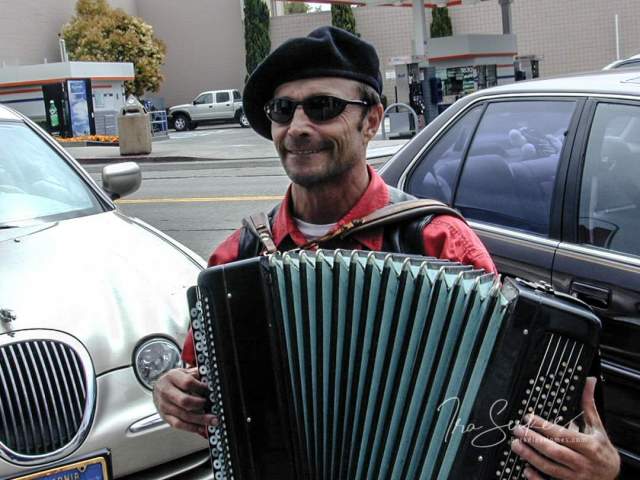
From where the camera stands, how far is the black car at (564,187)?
3074 millimetres

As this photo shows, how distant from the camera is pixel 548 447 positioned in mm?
1551

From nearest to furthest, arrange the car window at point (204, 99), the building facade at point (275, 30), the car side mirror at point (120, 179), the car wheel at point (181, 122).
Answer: the car side mirror at point (120, 179)
the building facade at point (275, 30)
the car wheel at point (181, 122)
the car window at point (204, 99)

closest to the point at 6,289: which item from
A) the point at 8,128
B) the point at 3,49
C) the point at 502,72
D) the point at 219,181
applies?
the point at 8,128

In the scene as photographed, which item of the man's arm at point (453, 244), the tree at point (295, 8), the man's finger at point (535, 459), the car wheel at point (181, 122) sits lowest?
the car wheel at point (181, 122)

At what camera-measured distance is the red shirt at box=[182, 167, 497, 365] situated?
1.92 meters

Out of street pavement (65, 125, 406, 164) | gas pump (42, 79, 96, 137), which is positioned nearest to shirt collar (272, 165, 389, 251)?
street pavement (65, 125, 406, 164)

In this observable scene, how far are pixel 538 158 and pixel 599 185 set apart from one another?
326 mm

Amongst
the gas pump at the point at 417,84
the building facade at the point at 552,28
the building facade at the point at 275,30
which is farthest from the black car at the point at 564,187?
the building facade at the point at 552,28

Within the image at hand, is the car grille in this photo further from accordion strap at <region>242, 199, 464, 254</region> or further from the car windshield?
accordion strap at <region>242, 199, 464, 254</region>

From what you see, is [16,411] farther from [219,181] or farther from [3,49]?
[3,49]

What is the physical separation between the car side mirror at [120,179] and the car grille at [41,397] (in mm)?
1718

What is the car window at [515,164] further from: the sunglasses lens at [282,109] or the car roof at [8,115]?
the car roof at [8,115]

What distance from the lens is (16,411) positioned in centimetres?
292

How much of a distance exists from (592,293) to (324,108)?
1.55 meters
